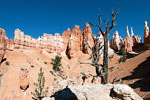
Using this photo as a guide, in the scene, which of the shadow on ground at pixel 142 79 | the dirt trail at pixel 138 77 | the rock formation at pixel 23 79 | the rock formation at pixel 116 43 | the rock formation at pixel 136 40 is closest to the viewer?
the dirt trail at pixel 138 77

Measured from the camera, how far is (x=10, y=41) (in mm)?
47281

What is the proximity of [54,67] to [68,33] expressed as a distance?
2992 cm

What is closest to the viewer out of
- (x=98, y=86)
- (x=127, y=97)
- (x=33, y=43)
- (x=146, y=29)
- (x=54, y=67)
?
(x=127, y=97)

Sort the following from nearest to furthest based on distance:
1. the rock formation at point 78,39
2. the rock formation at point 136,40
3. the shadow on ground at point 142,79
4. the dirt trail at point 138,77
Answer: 1. the dirt trail at point 138,77
2. the shadow on ground at point 142,79
3. the rock formation at point 78,39
4. the rock formation at point 136,40

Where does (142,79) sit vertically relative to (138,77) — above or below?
above

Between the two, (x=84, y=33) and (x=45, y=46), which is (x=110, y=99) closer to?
(x=45, y=46)

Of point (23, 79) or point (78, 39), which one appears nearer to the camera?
point (23, 79)

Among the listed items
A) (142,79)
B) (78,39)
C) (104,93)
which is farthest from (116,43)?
(104,93)

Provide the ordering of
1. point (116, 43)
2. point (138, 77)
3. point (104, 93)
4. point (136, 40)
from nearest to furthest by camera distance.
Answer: point (104, 93) < point (138, 77) < point (116, 43) < point (136, 40)

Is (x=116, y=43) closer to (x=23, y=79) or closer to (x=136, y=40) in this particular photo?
(x=136, y=40)

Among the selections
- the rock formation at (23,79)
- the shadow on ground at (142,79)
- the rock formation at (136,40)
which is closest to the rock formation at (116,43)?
the rock formation at (136,40)

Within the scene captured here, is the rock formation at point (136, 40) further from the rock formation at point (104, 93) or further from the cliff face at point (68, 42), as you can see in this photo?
the rock formation at point (104, 93)

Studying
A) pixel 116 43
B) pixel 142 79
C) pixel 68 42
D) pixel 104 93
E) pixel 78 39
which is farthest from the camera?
pixel 78 39

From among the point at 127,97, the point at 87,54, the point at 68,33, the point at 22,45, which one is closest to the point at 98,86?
the point at 127,97
